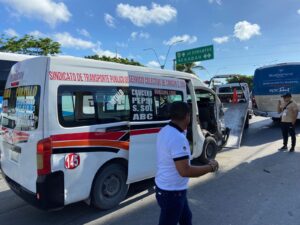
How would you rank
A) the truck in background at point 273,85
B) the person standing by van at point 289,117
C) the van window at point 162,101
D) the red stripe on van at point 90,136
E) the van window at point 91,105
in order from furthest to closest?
the truck in background at point 273,85 → the person standing by van at point 289,117 → the van window at point 162,101 → the van window at point 91,105 → the red stripe on van at point 90,136

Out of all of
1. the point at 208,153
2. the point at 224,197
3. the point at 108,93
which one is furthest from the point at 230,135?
the point at 108,93

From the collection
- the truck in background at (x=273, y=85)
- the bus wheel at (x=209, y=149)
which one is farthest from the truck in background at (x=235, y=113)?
the bus wheel at (x=209, y=149)

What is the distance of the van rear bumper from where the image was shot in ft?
12.3

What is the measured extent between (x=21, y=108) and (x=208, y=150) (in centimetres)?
464

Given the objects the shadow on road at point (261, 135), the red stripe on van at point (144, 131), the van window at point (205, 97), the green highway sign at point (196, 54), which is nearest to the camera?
the red stripe on van at point (144, 131)

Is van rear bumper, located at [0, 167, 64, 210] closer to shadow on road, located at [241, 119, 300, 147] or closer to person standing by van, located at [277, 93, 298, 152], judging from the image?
person standing by van, located at [277, 93, 298, 152]

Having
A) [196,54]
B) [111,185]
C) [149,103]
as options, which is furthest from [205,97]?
[196,54]

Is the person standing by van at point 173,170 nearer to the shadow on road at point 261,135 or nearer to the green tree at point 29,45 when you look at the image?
the shadow on road at point 261,135

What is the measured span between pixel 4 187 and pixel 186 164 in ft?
16.0

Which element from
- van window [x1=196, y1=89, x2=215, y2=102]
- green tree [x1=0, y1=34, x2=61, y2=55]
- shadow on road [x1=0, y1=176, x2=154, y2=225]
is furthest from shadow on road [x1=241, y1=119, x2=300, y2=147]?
green tree [x1=0, y1=34, x2=61, y2=55]

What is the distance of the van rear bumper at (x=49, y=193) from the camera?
12.3 ft

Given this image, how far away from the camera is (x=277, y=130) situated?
41.7ft

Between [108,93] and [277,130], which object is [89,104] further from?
[277,130]

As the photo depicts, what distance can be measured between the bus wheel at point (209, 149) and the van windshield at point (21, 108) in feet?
14.2
